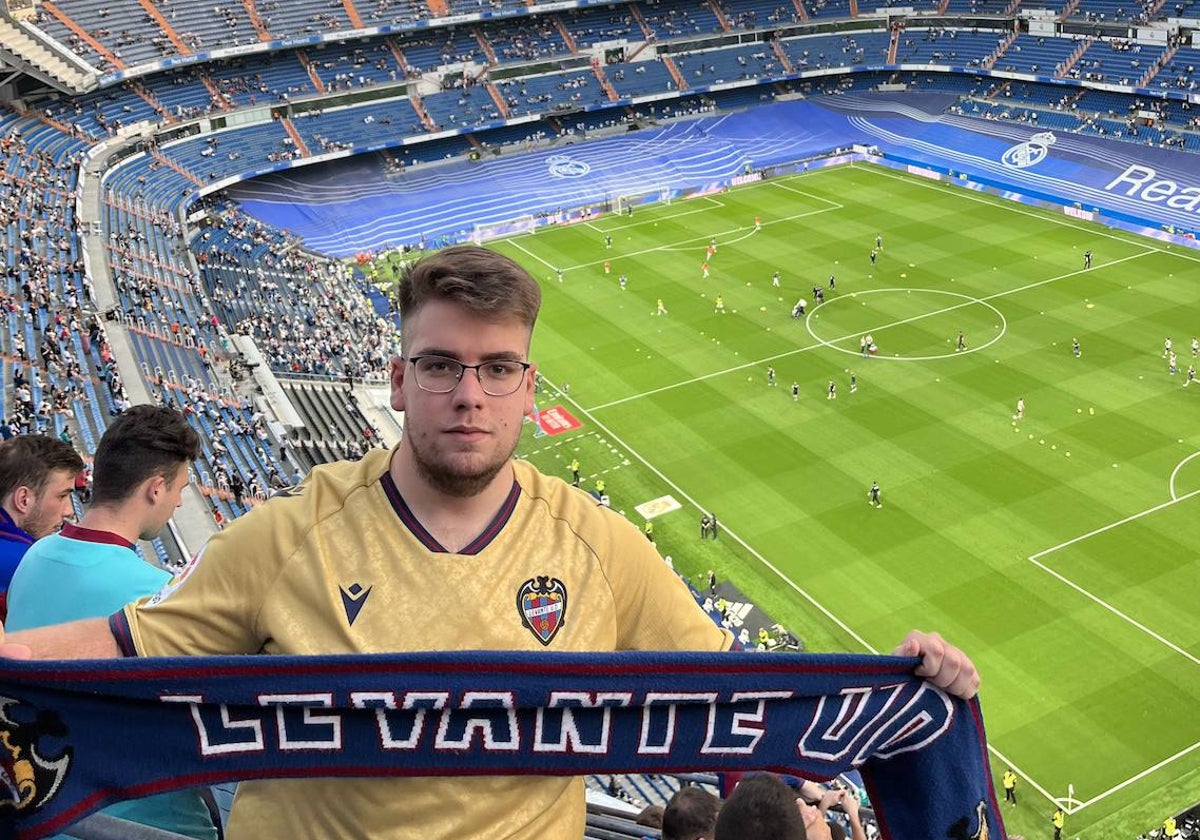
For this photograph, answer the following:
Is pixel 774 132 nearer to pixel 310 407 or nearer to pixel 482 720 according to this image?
pixel 310 407

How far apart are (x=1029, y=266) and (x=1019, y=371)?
42.8 feet

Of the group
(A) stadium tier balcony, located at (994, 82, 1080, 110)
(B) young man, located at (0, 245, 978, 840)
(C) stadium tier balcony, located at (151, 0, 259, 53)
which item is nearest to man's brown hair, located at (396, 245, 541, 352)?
(B) young man, located at (0, 245, 978, 840)

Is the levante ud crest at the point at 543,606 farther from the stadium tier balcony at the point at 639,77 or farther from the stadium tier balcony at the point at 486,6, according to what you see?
the stadium tier balcony at the point at 639,77

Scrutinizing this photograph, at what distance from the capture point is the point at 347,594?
441 centimetres

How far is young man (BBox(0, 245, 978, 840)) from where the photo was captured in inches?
167

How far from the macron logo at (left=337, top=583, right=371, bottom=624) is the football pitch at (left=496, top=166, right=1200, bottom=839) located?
937 inches

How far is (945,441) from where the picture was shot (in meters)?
40.4

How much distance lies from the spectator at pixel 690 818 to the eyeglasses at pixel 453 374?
8.80 feet

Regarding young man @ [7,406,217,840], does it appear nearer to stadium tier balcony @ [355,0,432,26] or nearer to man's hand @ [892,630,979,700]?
man's hand @ [892,630,979,700]

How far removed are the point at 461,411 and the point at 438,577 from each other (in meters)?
0.66

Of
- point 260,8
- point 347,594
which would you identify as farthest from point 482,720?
point 260,8

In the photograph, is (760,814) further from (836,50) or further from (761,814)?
(836,50)

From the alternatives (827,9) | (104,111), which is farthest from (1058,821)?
(827,9)

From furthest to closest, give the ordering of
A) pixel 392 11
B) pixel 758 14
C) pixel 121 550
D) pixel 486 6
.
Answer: pixel 758 14 → pixel 486 6 → pixel 392 11 → pixel 121 550
